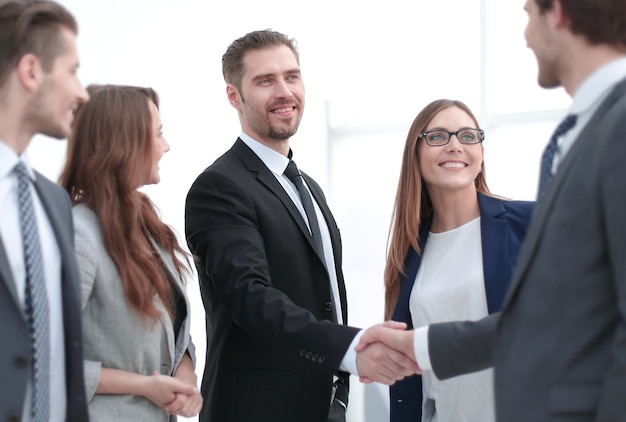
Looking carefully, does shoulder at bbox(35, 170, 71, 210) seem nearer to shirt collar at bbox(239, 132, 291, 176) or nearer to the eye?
shirt collar at bbox(239, 132, 291, 176)

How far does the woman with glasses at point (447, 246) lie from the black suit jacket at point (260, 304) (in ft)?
0.84

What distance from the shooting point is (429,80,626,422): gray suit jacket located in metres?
1.32

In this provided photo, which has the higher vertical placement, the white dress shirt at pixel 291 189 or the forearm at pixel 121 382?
the white dress shirt at pixel 291 189

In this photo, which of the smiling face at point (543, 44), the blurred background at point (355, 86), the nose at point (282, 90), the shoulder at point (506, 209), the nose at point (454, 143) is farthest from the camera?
the blurred background at point (355, 86)

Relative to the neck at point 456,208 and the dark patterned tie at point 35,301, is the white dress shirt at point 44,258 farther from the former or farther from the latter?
the neck at point 456,208

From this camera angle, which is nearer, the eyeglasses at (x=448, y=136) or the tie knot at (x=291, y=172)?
the eyeglasses at (x=448, y=136)

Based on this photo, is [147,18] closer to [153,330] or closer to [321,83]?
[321,83]

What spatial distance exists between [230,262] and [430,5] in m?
3.75

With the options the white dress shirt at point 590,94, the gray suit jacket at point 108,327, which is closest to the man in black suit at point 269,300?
the gray suit jacket at point 108,327

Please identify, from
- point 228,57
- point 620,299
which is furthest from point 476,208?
point 620,299

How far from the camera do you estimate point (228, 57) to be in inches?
120

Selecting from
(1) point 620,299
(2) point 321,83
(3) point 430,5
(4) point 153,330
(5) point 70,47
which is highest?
(3) point 430,5

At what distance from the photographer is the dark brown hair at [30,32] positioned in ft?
5.27

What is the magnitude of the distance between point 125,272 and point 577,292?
1124 mm
